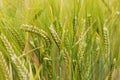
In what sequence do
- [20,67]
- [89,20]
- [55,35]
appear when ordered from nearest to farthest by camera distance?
[20,67] < [55,35] < [89,20]

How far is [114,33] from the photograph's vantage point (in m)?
0.94

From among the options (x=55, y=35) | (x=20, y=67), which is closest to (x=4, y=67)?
(x=20, y=67)

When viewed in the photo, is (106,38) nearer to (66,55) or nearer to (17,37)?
(66,55)

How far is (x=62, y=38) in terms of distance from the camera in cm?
77

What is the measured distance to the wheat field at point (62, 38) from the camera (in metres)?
0.79

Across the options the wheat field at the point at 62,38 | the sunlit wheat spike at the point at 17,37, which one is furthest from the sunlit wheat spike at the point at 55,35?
the sunlit wheat spike at the point at 17,37

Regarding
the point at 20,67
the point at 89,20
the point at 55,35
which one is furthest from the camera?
the point at 89,20

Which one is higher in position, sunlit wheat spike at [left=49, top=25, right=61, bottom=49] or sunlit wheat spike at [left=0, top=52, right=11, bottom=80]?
sunlit wheat spike at [left=49, top=25, right=61, bottom=49]

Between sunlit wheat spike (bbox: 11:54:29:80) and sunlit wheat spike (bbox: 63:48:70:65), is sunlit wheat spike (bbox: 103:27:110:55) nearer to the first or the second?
sunlit wheat spike (bbox: 63:48:70:65)

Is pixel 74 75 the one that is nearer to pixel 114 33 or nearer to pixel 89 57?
pixel 89 57

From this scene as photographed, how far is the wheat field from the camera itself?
79 centimetres

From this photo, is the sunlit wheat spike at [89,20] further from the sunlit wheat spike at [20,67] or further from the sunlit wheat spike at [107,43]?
the sunlit wheat spike at [20,67]

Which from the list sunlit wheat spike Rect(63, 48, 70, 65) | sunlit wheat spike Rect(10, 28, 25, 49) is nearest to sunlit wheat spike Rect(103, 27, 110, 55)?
sunlit wheat spike Rect(63, 48, 70, 65)

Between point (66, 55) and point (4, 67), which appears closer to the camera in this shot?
point (4, 67)
